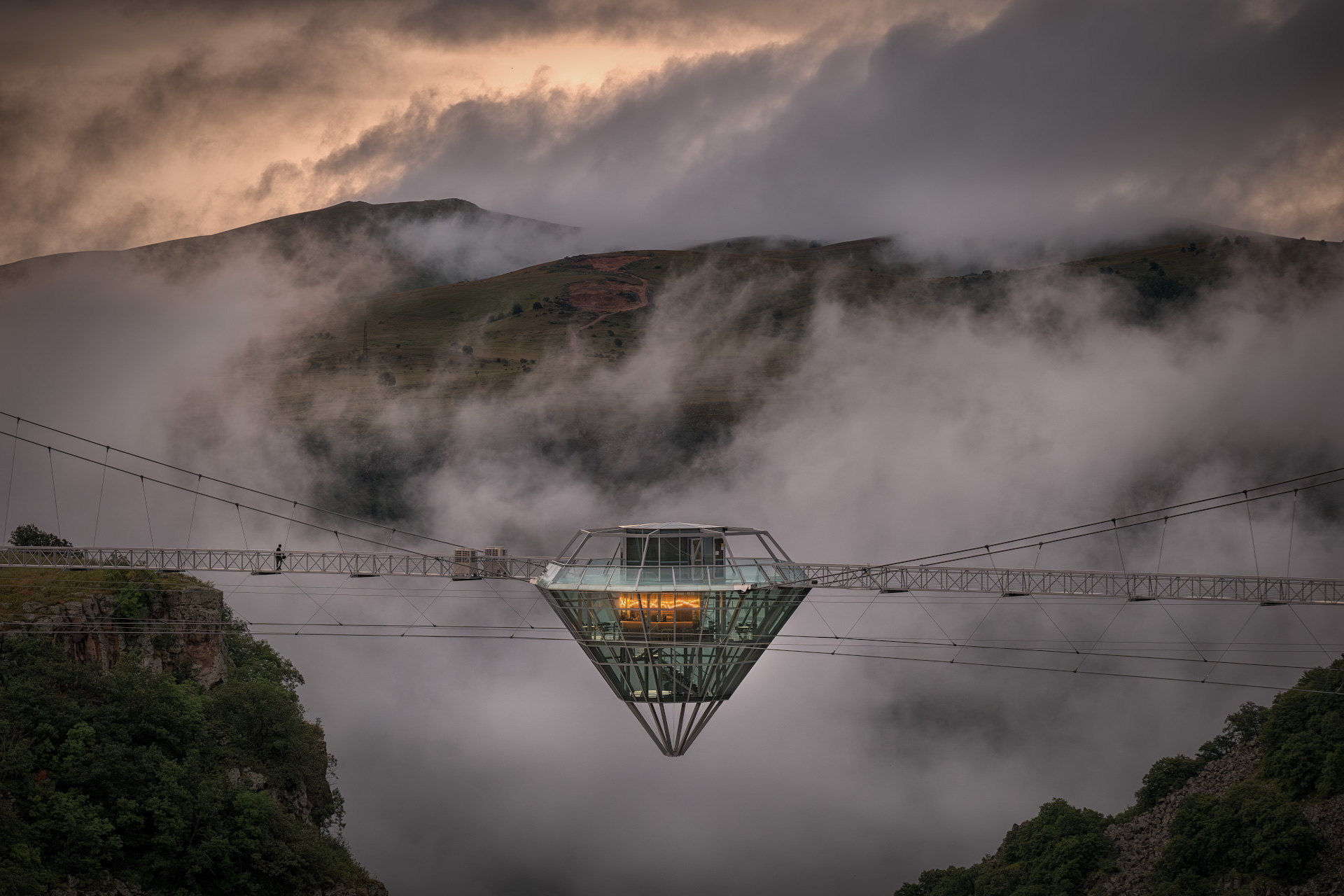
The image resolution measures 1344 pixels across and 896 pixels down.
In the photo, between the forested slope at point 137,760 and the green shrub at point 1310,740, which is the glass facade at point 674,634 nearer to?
the forested slope at point 137,760

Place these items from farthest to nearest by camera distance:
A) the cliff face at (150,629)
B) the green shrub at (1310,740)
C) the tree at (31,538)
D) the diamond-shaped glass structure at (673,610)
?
1. the tree at (31,538)
2. the green shrub at (1310,740)
3. the cliff face at (150,629)
4. the diamond-shaped glass structure at (673,610)

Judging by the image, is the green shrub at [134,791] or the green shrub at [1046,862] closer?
the green shrub at [134,791]

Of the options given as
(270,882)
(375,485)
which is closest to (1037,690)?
(375,485)

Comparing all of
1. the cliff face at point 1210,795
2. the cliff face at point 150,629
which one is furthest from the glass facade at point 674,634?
the cliff face at point 1210,795

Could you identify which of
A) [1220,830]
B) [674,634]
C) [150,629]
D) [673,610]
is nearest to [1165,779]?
[1220,830]

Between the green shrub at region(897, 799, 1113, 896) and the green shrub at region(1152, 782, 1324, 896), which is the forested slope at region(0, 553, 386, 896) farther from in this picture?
the green shrub at region(1152, 782, 1324, 896)

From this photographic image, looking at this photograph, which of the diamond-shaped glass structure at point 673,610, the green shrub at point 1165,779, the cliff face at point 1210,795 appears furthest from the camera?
the green shrub at point 1165,779

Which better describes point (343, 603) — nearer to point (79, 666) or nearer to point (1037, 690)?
point (1037, 690)

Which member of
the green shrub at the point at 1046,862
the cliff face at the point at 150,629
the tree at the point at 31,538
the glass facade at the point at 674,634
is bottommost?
the green shrub at the point at 1046,862
